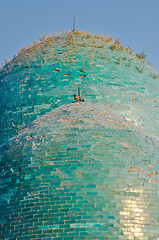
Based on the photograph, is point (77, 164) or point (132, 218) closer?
point (132, 218)

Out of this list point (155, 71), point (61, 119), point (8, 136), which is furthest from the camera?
point (155, 71)

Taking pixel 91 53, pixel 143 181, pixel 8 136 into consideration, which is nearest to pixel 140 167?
pixel 143 181

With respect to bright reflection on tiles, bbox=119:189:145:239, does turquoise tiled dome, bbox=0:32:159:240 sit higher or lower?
higher

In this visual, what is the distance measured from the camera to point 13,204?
6965 millimetres

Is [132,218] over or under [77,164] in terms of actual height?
under

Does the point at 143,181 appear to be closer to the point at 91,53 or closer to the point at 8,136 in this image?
the point at 8,136

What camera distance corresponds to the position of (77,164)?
23.1 feet

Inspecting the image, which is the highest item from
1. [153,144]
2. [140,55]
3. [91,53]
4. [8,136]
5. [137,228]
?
[140,55]

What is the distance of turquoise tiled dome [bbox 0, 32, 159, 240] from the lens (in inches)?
259

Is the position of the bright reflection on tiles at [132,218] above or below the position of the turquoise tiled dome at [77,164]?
below

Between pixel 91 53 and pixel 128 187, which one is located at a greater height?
pixel 91 53

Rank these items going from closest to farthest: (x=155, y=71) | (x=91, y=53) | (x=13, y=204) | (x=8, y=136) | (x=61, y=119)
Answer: (x=13, y=204) → (x=61, y=119) → (x=8, y=136) → (x=91, y=53) → (x=155, y=71)

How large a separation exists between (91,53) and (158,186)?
4.71m

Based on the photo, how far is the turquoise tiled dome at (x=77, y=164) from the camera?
6566mm
